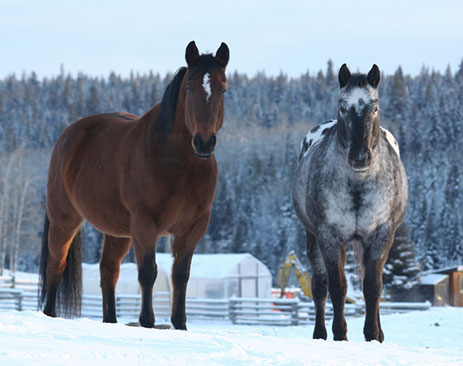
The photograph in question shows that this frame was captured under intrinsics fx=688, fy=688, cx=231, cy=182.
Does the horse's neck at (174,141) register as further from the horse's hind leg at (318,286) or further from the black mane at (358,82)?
the horse's hind leg at (318,286)

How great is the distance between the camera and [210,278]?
110 ft

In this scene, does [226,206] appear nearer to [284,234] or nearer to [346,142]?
[284,234]

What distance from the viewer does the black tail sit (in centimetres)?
739

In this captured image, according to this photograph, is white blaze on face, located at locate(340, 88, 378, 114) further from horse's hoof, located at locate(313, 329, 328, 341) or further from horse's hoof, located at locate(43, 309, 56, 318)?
horse's hoof, located at locate(43, 309, 56, 318)

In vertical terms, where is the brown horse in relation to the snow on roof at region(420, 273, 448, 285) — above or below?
above

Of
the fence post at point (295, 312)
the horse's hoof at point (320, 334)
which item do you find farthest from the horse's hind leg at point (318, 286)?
the fence post at point (295, 312)

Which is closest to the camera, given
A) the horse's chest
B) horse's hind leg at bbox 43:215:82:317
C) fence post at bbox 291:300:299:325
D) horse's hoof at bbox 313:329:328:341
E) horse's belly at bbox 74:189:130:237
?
the horse's chest

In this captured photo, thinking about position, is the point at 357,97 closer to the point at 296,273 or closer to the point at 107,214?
the point at 107,214

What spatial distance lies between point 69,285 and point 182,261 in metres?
1.91

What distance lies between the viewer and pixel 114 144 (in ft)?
22.4

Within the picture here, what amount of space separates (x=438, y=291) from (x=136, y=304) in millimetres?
27379

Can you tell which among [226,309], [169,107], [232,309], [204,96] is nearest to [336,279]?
[204,96]

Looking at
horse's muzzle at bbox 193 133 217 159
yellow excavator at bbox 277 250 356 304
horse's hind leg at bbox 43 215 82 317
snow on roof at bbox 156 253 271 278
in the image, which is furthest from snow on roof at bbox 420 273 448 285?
horse's muzzle at bbox 193 133 217 159

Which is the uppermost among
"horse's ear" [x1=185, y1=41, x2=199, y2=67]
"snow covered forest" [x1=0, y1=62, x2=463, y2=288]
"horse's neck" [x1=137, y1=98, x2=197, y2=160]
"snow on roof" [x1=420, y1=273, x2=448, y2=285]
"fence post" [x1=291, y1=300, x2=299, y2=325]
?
"snow covered forest" [x1=0, y1=62, x2=463, y2=288]
